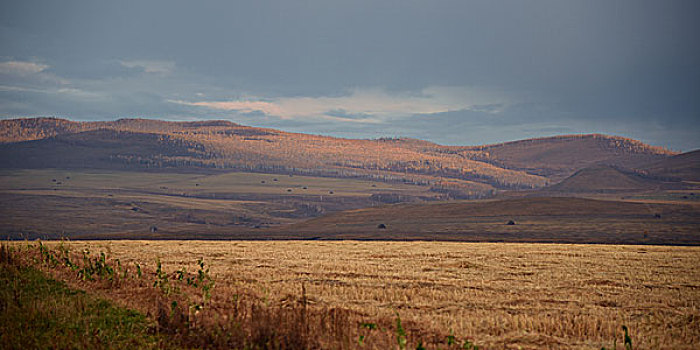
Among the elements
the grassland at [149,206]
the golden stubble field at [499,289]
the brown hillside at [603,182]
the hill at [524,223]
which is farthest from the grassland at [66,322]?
the brown hillside at [603,182]

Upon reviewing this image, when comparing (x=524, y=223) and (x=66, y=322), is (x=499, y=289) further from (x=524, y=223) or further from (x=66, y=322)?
(x=524, y=223)

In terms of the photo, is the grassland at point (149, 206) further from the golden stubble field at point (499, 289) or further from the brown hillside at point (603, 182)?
the golden stubble field at point (499, 289)

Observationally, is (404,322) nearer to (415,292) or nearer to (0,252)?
(415,292)

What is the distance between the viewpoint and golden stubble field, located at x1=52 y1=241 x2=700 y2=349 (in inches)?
495

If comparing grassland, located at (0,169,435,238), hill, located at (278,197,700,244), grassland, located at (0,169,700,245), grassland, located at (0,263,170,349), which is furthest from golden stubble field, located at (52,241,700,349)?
grassland, located at (0,169,435,238)

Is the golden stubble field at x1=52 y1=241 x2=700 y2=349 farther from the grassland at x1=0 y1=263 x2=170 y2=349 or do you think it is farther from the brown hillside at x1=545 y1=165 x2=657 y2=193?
the brown hillside at x1=545 y1=165 x2=657 y2=193

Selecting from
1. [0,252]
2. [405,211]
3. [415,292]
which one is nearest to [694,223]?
[405,211]

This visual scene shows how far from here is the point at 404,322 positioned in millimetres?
12664

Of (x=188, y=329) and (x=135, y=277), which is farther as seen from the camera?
Result: (x=135, y=277)

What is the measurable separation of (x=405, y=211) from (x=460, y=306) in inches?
4212

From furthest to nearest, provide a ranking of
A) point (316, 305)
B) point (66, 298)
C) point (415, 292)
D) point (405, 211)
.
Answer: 1. point (405, 211)
2. point (415, 292)
3. point (316, 305)
4. point (66, 298)

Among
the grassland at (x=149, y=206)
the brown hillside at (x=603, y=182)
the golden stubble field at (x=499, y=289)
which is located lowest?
the grassland at (x=149, y=206)

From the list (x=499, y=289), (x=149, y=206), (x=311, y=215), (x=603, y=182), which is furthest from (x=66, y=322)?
(x=603, y=182)

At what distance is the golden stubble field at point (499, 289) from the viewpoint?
1257 centimetres
